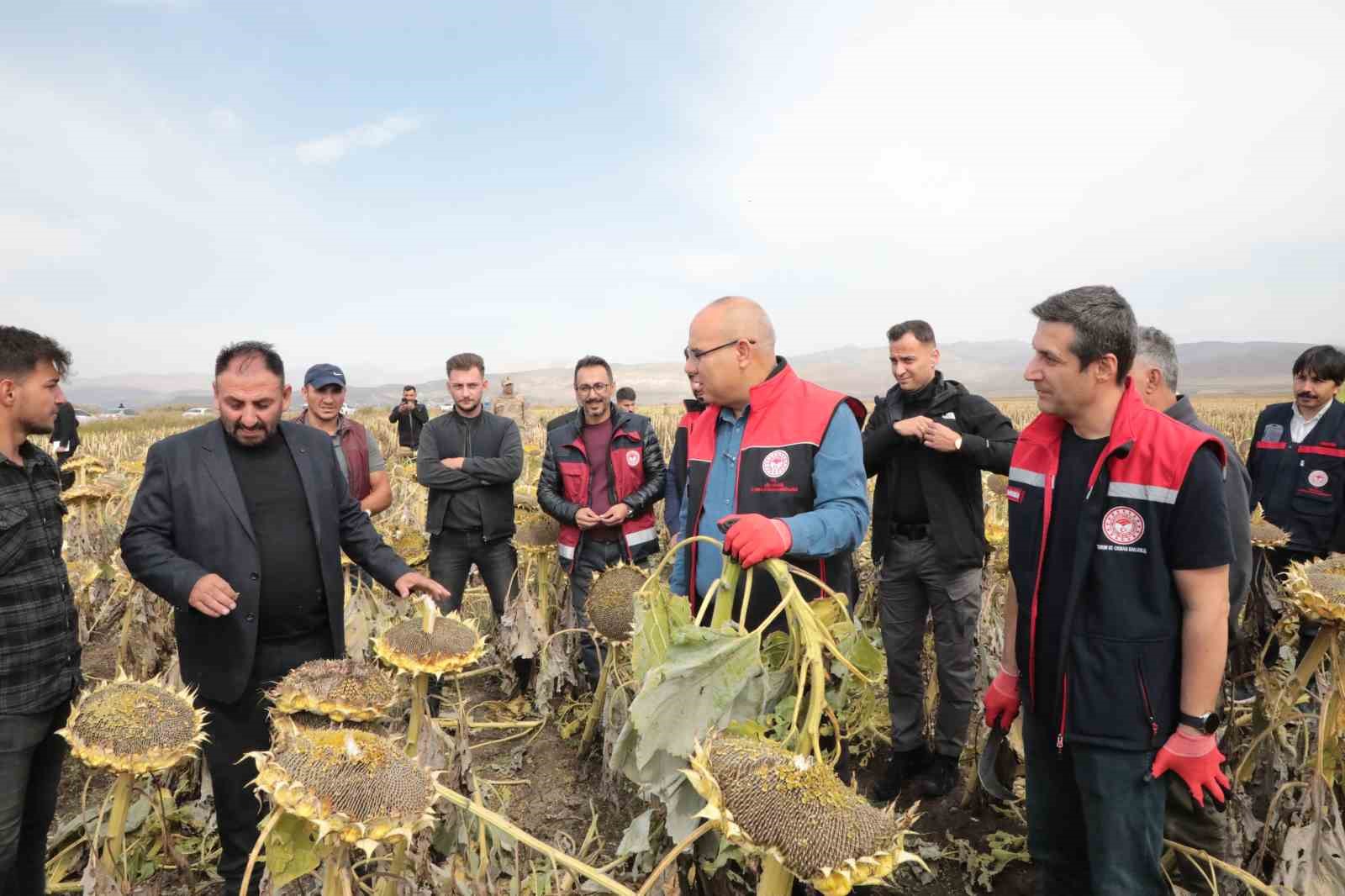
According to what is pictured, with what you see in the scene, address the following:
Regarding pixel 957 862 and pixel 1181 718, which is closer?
pixel 1181 718

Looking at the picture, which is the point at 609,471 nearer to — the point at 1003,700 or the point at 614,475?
the point at 614,475

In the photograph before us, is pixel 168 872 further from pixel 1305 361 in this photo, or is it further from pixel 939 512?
pixel 1305 361

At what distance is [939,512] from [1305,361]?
354cm

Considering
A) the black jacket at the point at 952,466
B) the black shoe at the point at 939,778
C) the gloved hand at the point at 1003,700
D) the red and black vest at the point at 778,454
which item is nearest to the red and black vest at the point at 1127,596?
the gloved hand at the point at 1003,700

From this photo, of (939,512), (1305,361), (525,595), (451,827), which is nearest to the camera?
(451,827)

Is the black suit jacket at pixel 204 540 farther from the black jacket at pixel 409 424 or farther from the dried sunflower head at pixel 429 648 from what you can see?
the black jacket at pixel 409 424

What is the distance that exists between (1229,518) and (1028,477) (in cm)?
74

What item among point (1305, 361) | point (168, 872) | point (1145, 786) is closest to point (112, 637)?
point (168, 872)

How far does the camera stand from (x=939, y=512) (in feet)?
14.2

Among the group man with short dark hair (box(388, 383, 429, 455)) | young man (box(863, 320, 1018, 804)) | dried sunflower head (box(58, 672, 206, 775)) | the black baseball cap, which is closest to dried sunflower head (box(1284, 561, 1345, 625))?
young man (box(863, 320, 1018, 804))

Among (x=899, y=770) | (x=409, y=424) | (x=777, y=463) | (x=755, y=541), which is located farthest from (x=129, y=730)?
(x=409, y=424)

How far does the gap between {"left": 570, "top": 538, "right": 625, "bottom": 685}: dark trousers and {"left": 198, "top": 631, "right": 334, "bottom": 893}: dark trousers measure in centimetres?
242

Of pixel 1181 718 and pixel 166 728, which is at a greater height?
pixel 166 728

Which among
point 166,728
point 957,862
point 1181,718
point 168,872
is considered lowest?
point 957,862
